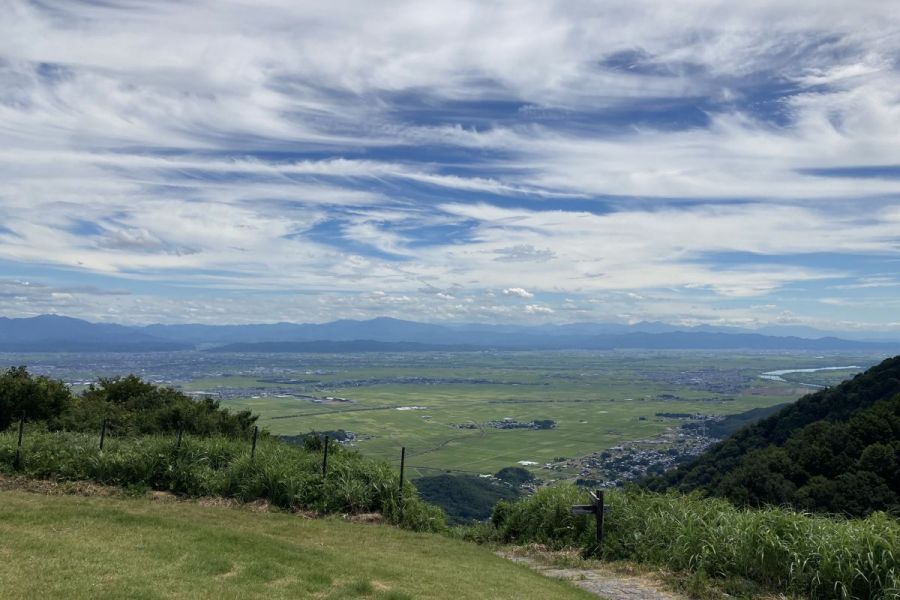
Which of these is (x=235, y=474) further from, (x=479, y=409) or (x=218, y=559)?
(x=479, y=409)

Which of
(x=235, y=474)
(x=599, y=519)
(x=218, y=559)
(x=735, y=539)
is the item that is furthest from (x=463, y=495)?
(x=218, y=559)

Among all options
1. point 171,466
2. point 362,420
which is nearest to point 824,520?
point 171,466

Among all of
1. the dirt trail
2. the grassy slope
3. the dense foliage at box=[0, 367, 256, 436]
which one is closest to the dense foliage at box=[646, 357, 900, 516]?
the dirt trail

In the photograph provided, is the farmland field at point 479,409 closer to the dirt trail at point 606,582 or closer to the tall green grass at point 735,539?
the tall green grass at point 735,539

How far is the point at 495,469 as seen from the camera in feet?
222

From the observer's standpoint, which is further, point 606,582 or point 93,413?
point 93,413

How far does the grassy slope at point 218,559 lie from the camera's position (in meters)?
7.16

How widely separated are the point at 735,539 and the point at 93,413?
65.7 feet

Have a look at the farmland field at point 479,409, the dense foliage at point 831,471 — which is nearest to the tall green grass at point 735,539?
the dense foliage at point 831,471

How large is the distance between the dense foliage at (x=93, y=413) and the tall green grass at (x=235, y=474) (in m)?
4.25

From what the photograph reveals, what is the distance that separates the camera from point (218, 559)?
8.26 meters

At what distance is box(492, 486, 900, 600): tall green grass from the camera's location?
28.6 ft

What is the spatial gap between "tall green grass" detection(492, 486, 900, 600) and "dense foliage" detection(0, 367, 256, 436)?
1235cm

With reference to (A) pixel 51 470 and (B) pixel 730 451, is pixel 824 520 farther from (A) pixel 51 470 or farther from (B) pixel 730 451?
(B) pixel 730 451
